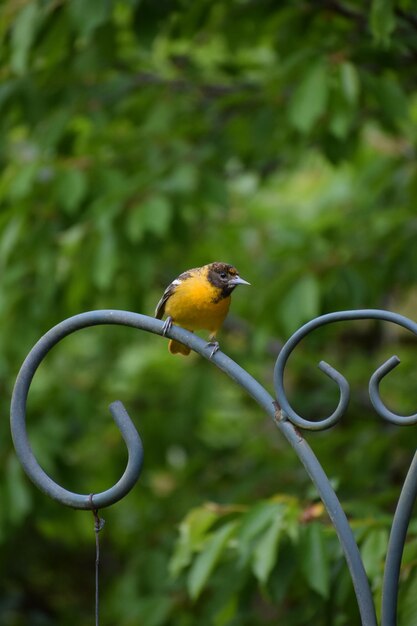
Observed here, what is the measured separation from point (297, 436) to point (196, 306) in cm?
115

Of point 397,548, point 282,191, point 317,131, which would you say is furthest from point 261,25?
point 282,191

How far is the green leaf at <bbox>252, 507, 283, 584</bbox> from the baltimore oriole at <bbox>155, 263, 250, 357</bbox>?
0.63 meters

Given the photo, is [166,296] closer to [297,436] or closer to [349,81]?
[349,81]

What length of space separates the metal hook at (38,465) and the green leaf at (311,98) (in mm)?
1624

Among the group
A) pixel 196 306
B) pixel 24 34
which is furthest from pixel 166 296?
pixel 24 34

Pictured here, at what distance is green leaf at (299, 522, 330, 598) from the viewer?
319cm

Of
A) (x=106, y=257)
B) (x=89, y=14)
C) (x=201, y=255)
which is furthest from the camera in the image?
(x=201, y=255)

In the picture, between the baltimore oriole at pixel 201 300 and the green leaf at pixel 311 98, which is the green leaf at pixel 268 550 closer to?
the baltimore oriole at pixel 201 300

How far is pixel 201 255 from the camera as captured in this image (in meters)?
5.20

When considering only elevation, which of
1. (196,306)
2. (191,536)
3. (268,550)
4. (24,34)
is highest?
(24,34)

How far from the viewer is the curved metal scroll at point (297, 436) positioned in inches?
86.1

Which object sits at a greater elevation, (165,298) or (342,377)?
(165,298)

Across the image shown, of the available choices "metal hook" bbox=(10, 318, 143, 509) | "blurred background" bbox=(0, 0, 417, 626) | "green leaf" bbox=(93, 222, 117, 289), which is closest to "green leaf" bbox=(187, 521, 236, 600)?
"blurred background" bbox=(0, 0, 417, 626)

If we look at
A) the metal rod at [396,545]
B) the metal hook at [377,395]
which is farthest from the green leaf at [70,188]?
the metal rod at [396,545]
